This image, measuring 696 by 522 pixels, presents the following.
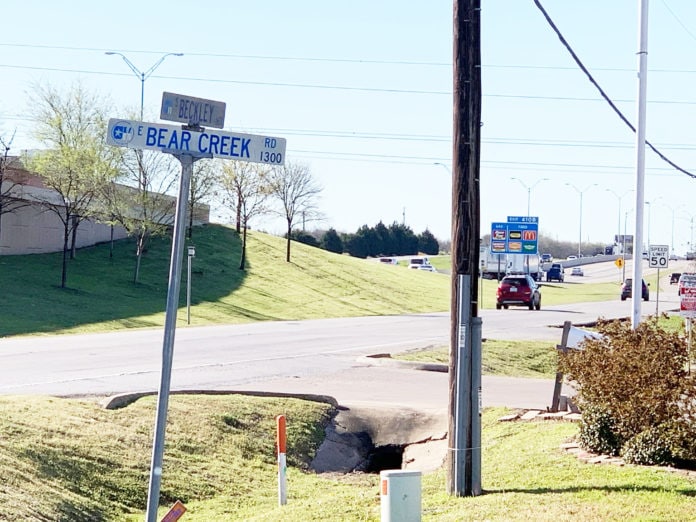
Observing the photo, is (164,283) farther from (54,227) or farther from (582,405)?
(582,405)

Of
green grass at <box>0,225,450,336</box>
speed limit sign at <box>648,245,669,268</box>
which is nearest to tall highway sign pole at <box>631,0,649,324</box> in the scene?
speed limit sign at <box>648,245,669,268</box>

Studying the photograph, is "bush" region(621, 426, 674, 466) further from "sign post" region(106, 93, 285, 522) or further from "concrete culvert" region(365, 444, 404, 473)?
"sign post" region(106, 93, 285, 522)

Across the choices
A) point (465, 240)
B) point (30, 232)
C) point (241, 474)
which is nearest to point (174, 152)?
point (465, 240)

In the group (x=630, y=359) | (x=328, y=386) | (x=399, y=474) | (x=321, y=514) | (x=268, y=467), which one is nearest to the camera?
(x=399, y=474)

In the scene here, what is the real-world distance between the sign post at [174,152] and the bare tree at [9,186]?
1685 inches

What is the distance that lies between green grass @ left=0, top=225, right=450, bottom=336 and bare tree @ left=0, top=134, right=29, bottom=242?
9.00 ft

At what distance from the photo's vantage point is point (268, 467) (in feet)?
39.9

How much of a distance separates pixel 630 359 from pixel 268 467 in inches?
177

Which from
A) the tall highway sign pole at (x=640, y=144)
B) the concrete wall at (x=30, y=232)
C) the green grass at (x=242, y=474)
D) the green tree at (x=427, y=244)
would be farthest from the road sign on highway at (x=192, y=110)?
the green tree at (x=427, y=244)

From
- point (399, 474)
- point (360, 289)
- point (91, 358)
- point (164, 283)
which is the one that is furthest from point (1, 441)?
point (360, 289)

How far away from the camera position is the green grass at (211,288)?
132 ft

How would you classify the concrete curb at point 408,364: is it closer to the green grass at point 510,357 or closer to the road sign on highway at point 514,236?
the green grass at point 510,357

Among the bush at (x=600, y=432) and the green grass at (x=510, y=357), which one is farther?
the green grass at (x=510, y=357)

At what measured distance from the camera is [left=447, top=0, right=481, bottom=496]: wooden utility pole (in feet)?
29.9
